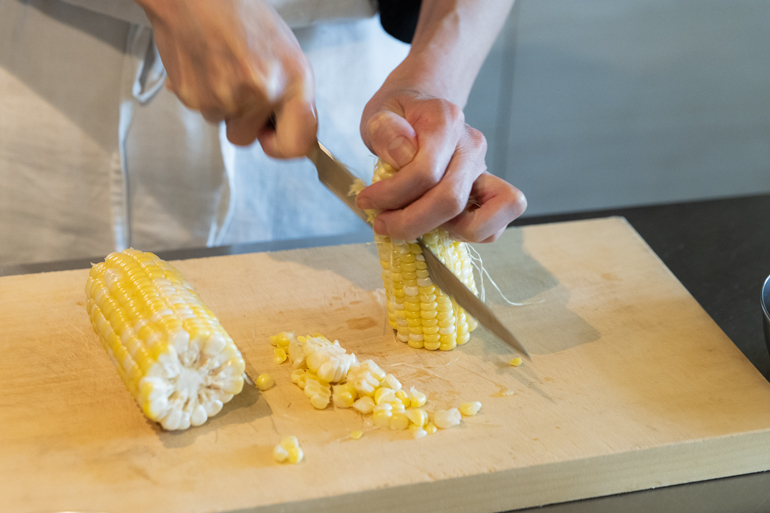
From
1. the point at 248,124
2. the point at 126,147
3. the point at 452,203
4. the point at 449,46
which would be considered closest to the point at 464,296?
the point at 452,203

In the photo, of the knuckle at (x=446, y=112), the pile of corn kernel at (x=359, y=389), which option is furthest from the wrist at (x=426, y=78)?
the pile of corn kernel at (x=359, y=389)

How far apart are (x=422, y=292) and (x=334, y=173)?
10.8 inches

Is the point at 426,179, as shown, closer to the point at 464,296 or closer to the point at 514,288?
the point at 464,296

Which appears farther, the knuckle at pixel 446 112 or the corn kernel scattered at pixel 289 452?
the knuckle at pixel 446 112

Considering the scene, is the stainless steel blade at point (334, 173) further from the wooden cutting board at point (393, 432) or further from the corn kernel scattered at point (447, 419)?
the corn kernel scattered at point (447, 419)

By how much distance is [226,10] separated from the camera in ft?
3.48

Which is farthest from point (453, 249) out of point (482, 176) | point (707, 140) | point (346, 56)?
point (707, 140)

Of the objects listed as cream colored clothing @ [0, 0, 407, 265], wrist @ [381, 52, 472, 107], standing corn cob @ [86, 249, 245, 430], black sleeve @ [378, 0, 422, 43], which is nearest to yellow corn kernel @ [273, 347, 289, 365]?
standing corn cob @ [86, 249, 245, 430]

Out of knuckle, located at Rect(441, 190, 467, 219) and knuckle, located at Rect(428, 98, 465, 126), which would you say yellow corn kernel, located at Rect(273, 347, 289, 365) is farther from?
knuckle, located at Rect(428, 98, 465, 126)

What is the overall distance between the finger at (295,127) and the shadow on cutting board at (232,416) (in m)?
0.42

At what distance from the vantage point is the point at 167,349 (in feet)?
3.03

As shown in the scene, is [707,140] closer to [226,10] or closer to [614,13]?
A: [614,13]

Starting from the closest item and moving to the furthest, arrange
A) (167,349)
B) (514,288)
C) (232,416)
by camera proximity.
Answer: (167,349) < (232,416) < (514,288)

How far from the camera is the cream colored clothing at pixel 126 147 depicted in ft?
5.21
